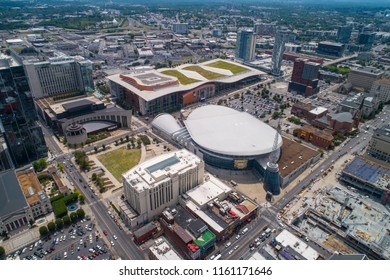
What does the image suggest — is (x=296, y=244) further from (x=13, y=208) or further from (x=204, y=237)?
(x=13, y=208)

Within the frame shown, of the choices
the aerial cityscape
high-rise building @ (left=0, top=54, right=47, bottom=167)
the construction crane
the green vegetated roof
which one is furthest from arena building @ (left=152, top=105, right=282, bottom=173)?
high-rise building @ (left=0, top=54, right=47, bottom=167)

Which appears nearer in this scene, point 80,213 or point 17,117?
point 80,213

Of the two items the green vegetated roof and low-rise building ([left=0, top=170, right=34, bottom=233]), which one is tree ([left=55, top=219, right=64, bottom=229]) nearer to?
low-rise building ([left=0, top=170, right=34, bottom=233])

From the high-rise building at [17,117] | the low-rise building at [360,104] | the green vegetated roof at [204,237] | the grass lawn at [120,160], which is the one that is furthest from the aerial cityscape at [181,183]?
the low-rise building at [360,104]

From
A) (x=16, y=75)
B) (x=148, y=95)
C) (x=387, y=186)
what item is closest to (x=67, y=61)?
(x=148, y=95)

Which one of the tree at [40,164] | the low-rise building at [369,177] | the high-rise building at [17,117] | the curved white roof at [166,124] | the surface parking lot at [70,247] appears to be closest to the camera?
the surface parking lot at [70,247]

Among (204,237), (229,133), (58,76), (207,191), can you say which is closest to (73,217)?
(204,237)

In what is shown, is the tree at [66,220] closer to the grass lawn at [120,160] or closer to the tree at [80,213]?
the tree at [80,213]

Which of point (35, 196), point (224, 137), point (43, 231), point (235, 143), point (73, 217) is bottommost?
point (73, 217)
